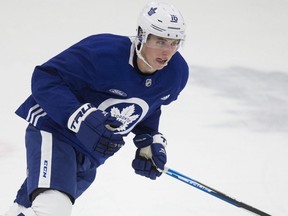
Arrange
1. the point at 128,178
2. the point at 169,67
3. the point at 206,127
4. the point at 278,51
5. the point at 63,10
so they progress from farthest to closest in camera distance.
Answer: the point at 63,10, the point at 278,51, the point at 206,127, the point at 128,178, the point at 169,67

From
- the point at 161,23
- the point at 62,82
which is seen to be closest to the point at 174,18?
the point at 161,23

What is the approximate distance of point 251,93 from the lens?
4.63 metres

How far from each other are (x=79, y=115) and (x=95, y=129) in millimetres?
88

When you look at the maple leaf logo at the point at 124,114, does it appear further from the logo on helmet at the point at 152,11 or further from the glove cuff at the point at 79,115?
the logo on helmet at the point at 152,11

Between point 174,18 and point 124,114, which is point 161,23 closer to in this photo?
point 174,18

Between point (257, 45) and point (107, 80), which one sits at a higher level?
point (107, 80)

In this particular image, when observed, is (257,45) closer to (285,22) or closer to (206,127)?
(285,22)

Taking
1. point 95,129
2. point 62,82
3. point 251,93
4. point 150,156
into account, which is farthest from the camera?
point 251,93

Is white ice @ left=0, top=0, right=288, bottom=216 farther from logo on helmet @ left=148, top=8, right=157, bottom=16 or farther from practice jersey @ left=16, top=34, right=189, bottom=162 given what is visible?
logo on helmet @ left=148, top=8, right=157, bottom=16

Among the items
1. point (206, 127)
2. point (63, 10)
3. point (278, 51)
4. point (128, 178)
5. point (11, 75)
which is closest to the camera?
point (128, 178)

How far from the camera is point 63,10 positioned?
5.72 m

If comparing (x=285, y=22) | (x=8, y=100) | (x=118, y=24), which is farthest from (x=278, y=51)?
(x=8, y=100)

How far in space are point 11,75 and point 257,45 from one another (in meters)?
1.81

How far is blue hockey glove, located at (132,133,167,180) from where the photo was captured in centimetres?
294
